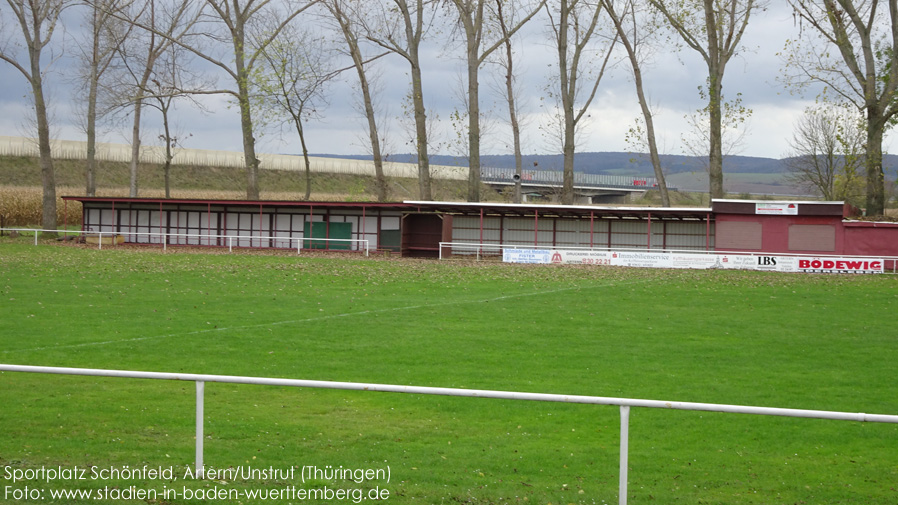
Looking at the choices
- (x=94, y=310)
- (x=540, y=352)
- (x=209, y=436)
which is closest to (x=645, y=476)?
(x=209, y=436)

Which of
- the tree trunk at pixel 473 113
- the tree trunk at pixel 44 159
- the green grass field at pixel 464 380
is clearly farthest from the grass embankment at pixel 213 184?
the green grass field at pixel 464 380

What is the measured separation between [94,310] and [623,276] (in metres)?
19.2

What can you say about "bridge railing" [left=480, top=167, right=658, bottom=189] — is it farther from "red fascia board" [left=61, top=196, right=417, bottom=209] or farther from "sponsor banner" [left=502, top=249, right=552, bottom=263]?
"sponsor banner" [left=502, top=249, right=552, bottom=263]

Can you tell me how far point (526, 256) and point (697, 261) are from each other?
7666 millimetres

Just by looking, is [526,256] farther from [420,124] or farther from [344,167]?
[344,167]

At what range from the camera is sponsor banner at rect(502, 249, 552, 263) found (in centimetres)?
3653

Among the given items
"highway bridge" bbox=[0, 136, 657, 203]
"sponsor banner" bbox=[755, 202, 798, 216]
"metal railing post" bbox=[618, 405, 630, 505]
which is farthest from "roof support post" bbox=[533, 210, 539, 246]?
"highway bridge" bbox=[0, 136, 657, 203]

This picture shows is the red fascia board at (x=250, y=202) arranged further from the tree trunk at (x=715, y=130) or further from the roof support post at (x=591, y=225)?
the tree trunk at (x=715, y=130)

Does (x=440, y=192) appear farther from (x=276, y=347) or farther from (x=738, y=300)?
(x=276, y=347)

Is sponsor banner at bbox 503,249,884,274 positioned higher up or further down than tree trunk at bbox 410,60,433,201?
further down

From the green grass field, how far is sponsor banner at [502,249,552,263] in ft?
29.5

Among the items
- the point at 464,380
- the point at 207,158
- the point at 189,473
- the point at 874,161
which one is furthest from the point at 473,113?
the point at 207,158

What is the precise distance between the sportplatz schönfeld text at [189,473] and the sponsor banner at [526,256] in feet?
95.6

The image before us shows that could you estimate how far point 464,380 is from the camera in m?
13.1
